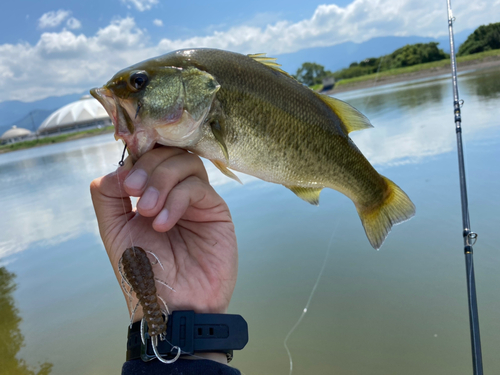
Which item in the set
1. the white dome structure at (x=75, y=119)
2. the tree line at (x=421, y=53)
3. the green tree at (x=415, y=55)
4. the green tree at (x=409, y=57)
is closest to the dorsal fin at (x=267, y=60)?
the tree line at (x=421, y=53)

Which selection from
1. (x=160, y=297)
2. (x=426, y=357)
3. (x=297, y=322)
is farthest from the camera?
(x=297, y=322)

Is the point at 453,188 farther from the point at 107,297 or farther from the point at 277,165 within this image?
→ the point at 107,297

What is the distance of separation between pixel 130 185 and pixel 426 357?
7.87 feet

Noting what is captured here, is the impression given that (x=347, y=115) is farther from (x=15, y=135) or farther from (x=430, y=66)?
(x=15, y=135)

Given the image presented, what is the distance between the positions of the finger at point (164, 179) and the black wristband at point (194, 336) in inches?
17.9

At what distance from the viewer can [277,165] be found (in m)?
1.40

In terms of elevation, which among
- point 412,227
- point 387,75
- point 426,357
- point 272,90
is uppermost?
point 387,75

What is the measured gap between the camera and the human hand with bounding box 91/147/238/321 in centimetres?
117

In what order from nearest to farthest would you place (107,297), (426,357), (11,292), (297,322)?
(426,357)
(297,322)
(107,297)
(11,292)

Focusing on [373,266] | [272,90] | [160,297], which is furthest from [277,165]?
[373,266]

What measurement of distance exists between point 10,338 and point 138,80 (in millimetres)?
3584

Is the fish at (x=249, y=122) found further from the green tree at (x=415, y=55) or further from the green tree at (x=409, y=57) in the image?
the green tree at (x=415, y=55)

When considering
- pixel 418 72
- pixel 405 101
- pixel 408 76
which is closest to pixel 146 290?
pixel 405 101

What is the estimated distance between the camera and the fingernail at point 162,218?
3.74 feet
